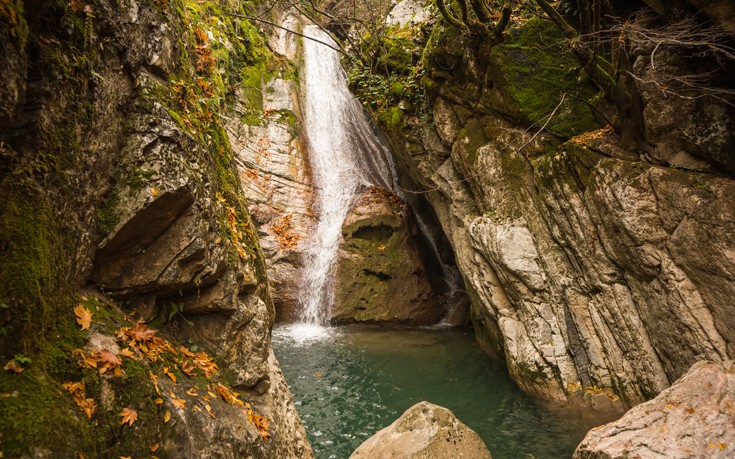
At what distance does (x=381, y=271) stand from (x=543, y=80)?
23.2 feet

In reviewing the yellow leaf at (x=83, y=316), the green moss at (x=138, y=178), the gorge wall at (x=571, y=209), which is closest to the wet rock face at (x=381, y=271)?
the gorge wall at (x=571, y=209)

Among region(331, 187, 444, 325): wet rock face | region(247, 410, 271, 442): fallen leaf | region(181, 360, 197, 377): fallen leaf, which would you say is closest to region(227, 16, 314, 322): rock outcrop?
region(331, 187, 444, 325): wet rock face

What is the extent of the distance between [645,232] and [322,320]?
8685 mm

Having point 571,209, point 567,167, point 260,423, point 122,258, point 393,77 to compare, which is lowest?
point 260,423

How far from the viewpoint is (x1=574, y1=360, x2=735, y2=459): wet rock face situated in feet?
13.0

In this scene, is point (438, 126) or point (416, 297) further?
point (416, 297)

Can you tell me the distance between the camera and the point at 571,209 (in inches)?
290

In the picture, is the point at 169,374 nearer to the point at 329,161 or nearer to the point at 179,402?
the point at 179,402

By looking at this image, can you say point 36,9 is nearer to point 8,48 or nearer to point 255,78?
point 8,48

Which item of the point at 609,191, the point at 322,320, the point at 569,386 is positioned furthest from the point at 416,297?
the point at 609,191

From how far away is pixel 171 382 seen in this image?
353 cm

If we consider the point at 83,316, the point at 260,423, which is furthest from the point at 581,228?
the point at 83,316

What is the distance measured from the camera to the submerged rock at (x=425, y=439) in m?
4.78

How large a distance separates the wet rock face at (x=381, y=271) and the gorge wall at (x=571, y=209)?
241 centimetres
